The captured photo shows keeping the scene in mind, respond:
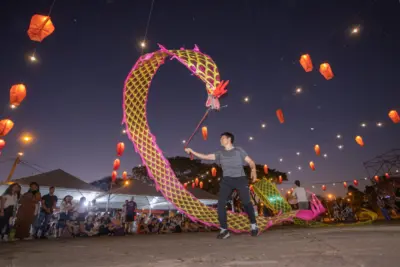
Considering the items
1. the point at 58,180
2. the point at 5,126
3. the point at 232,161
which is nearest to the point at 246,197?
the point at 232,161

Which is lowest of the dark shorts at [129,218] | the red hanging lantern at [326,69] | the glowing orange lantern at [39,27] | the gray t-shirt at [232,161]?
the dark shorts at [129,218]

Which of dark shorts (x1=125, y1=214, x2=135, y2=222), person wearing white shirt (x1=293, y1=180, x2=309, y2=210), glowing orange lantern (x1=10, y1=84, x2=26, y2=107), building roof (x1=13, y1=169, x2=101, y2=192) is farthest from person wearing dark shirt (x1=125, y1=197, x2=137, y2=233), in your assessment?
person wearing white shirt (x1=293, y1=180, x2=309, y2=210)

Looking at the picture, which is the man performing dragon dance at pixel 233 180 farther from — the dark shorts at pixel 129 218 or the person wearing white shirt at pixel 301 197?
the dark shorts at pixel 129 218

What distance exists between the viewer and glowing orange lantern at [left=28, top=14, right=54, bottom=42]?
7379mm

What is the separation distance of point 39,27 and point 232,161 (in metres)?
7.08

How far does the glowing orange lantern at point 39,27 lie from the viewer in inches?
291

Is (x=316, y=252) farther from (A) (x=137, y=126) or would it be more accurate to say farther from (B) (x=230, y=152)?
(A) (x=137, y=126)

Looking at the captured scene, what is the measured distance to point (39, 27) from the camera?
7.48m

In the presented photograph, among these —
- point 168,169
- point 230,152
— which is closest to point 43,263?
point 230,152

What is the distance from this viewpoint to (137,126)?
20.1 ft

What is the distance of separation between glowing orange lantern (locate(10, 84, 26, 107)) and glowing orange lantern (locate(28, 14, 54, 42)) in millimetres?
3965

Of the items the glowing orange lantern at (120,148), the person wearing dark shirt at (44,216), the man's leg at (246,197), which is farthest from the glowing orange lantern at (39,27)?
the glowing orange lantern at (120,148)

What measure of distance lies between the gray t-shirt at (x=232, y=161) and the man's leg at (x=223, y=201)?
181mm

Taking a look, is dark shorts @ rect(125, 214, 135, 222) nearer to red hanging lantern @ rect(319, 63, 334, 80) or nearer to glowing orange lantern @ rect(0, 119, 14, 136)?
glowing orange lantern @ rect(0, 119, 14, 136)
